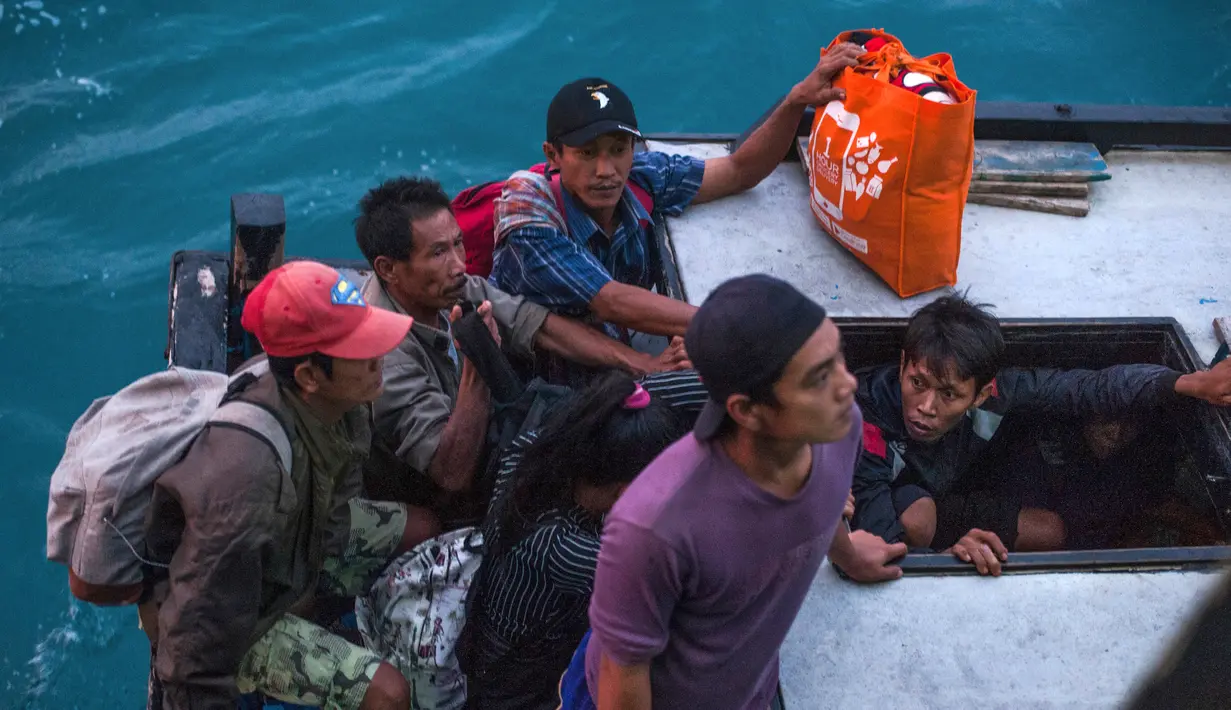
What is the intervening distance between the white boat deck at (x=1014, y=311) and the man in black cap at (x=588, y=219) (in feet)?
1.10

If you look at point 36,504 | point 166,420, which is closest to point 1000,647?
point 166,420

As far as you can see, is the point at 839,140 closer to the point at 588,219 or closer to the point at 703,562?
the point at 588,219

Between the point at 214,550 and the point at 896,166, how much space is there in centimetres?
245

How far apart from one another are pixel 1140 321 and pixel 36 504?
562 cm

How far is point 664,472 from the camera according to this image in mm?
1869

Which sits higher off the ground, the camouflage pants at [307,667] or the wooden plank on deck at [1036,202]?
the wooden plank on deck at [1036,202]

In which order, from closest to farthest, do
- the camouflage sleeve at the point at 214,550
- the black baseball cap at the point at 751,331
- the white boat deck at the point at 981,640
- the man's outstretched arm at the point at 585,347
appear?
1. the black baseball cap at the point at 751,331
2. the camouflage sleeve at the point at 214,550
3. the white boat deck at the point at 981,640
4. the man's outstretched arm at the point at 585,347

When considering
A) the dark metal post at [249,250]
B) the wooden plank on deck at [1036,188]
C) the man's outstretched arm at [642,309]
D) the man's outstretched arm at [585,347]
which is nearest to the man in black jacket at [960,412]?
the man's outstretched arm at [642,309]

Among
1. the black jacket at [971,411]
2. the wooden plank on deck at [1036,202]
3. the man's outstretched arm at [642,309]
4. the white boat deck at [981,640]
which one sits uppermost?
the man's outstretched arm at [642,309]

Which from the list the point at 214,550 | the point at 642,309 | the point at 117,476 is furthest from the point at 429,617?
the point at 642,309

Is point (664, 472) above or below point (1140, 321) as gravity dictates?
above

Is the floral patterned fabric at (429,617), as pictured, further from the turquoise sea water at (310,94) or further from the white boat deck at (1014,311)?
the turquoise sea water at (310,94)

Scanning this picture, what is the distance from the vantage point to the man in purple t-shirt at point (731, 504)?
178cm

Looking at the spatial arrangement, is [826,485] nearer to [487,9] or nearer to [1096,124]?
[1096,124]
